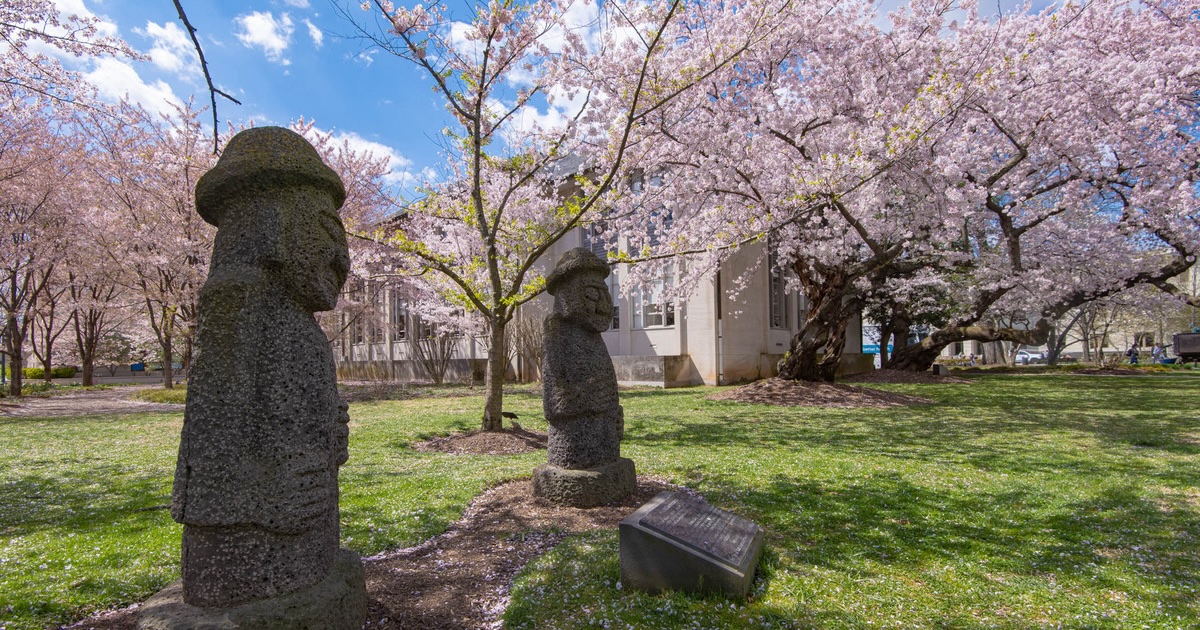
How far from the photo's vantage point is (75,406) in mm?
16984

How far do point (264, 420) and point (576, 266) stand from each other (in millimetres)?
3575

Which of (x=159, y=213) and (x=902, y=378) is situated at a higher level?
(x=159, y=213)

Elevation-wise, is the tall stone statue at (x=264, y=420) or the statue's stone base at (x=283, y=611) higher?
the tall stone statue at (x=264, y=420)

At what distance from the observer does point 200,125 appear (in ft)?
60.7

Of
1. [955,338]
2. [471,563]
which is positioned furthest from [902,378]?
[471,563]

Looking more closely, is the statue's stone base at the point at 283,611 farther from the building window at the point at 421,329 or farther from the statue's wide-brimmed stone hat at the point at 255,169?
the building window at the point at 421,329

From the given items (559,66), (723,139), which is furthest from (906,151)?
(559,66)

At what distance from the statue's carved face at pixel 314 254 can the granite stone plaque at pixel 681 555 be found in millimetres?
2300

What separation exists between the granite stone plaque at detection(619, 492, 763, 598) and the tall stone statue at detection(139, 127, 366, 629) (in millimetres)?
1628

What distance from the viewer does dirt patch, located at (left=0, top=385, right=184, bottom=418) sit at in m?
14.9

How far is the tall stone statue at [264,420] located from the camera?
2.58 meters

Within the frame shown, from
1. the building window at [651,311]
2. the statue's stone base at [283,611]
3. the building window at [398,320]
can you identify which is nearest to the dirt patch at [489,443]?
the statue's stone base at [283,611]

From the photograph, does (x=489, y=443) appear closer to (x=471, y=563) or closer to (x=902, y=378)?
(x=471, y=563)

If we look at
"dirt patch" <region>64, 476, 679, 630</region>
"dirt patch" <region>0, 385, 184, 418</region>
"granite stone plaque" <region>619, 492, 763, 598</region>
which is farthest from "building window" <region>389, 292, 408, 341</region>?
"granite stone plaque" <region>619, 492, 763, 598</region>
